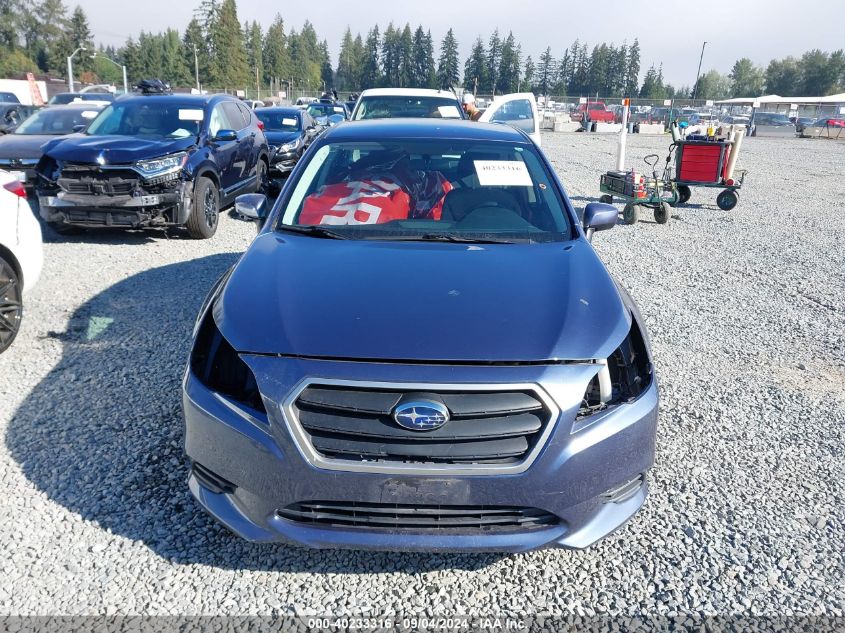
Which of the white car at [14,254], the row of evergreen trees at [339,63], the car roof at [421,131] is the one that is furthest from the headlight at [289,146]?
the row of evergreen trees at [339,63]

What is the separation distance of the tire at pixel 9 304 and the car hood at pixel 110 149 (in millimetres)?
3087

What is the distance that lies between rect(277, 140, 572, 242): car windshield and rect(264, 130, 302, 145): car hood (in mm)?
8822

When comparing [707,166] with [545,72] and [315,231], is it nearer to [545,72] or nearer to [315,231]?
[315,231]

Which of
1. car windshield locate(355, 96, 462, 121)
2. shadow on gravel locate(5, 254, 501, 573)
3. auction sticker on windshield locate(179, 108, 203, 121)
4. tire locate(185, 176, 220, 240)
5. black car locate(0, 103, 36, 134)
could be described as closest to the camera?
shadow on gravel locate(5, 254, 501, 573)

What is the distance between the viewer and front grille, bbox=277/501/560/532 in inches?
85.4

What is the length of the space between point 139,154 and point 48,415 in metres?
4.53

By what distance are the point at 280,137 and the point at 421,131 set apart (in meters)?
9.18

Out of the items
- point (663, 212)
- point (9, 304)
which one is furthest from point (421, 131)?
point (663, 212)

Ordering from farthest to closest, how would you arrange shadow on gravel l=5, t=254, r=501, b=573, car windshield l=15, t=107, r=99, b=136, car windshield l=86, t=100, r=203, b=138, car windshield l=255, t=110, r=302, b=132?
1. car windshield l=255, t=110, r=302, b=132
2. car windshield l=15, t=107, r=99, b=136
3. car windshield l=86, t=100, r=203, b=138
4. shadow on gravel l=5, t=254, r=501, b=573

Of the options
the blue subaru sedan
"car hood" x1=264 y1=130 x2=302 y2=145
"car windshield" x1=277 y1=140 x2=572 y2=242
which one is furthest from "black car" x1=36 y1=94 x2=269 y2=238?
the blue subaru sedan

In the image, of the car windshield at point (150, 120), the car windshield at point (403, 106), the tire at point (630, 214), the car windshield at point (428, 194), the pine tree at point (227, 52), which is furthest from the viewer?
the pine tree at point (227, 52)

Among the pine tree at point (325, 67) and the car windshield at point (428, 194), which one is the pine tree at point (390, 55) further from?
the car windshield at point (428, 194)

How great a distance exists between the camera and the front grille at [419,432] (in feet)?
6.95

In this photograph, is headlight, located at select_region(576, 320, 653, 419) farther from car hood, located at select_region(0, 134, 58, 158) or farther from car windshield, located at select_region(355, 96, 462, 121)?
car hood, located at select_region(0, 134, 58, 158)
